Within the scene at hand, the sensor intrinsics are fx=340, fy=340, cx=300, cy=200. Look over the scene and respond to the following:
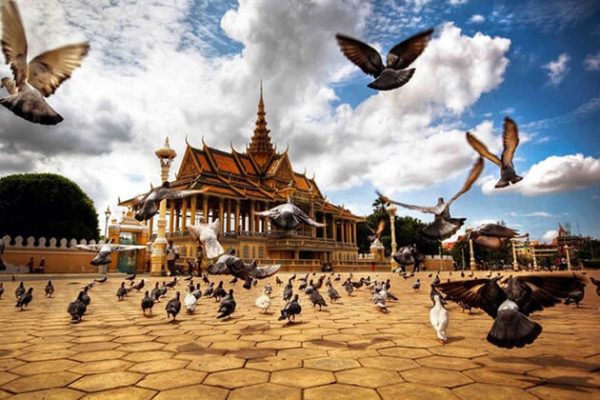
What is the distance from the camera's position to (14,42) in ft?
10.3

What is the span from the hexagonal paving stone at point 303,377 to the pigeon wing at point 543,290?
186cm

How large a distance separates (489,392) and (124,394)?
2.42 meters

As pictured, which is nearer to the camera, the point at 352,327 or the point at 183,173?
the point at 352,327

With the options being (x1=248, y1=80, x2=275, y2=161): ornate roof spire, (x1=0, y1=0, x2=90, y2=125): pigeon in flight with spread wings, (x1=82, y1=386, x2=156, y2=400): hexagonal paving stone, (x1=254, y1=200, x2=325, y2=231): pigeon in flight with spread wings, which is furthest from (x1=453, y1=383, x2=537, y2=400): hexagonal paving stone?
(x1=248, y1=80, x2=275, y2=161): ornate roof spire

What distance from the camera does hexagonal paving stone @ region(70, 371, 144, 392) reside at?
93.8 inches

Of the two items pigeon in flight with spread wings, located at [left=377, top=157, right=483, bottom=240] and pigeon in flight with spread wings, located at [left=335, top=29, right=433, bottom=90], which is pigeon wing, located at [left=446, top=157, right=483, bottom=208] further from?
pigeon in flight with spread wings, located at [left=335, top=29, right=433, bottom=90]

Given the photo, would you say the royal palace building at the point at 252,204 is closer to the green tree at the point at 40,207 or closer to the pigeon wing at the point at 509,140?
the green tree at the point at 40,207

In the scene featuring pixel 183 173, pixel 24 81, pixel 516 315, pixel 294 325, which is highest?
pixel 183 173

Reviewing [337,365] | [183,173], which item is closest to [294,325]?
[337,365]

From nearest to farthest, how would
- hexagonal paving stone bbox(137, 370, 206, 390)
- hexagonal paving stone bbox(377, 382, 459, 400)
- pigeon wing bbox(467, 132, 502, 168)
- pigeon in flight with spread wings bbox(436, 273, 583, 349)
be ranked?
hexagonal paving stone bbox(377, 382, 459, 400), hexagonal paving stone bbox(137, 370, 206, 390), pigeon in flight with spread wings bbox(436, 273, 583, 349), pigeon wing bbox(467, 132, 502, 168)

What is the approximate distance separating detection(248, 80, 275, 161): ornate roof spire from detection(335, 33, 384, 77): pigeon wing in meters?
39.7

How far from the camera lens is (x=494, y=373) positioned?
2682mm

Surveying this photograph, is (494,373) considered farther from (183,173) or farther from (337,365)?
(183,173)

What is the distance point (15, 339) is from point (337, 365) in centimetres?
385
